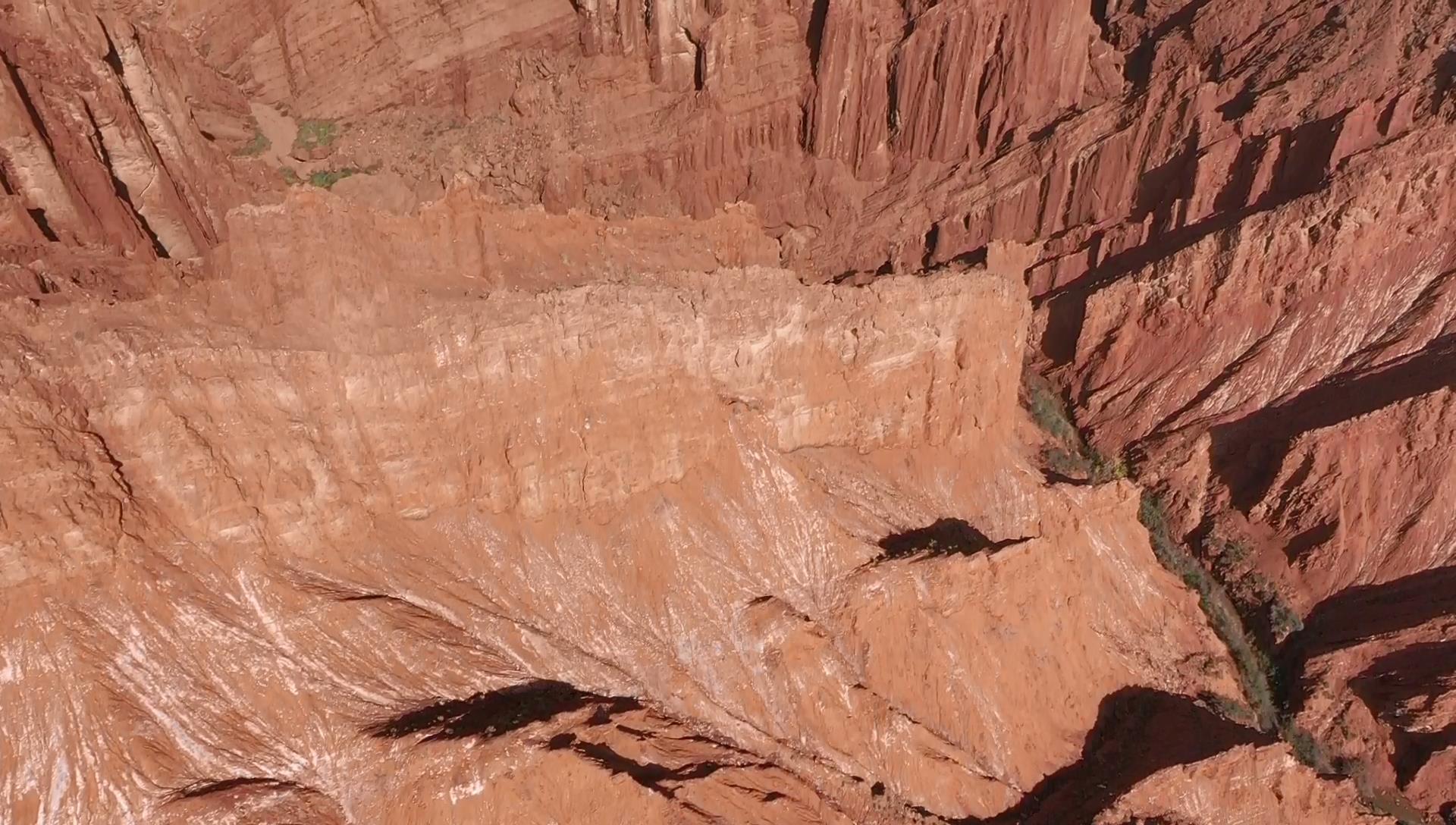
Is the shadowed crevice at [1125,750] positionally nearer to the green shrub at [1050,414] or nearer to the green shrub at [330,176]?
the green shrub at [1050,414]

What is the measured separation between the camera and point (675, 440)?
2383cm

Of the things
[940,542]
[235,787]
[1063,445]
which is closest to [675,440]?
[940,542]

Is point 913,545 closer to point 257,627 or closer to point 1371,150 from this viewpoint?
point 257,627

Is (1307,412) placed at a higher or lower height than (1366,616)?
higher

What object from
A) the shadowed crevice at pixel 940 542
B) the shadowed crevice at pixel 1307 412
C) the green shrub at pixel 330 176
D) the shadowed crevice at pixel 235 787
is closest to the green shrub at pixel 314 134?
the green shrub at pixel 330 176

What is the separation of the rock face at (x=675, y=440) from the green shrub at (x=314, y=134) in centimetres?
24

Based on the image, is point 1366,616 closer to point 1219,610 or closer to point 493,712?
point 1219,610

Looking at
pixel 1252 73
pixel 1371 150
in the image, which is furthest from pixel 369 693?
pixel 1252 73

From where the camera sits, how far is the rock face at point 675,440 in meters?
16.6

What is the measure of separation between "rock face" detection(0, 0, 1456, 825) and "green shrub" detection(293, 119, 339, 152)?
24 centimetres

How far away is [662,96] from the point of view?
4791cm

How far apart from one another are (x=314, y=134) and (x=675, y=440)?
27460 mm

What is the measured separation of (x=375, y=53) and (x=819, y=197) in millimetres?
23340

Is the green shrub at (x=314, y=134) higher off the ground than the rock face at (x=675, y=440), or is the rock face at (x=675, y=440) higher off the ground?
the green shrub at (x=314, y=134)
